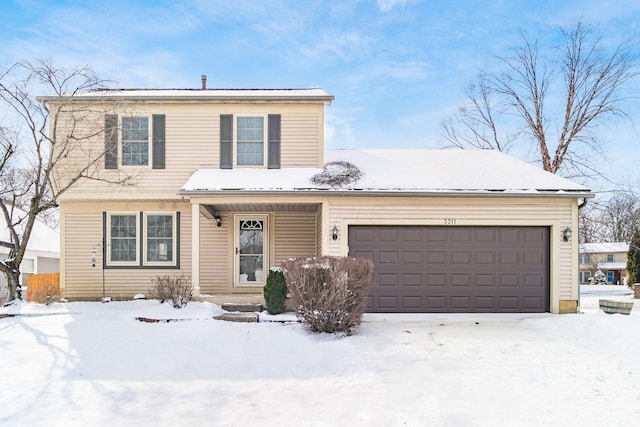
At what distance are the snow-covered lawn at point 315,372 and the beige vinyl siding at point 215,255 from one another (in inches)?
97.1

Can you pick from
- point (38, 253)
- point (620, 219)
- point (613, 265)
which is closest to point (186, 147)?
point (38, 253)

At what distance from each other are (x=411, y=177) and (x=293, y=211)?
3235 millimetres

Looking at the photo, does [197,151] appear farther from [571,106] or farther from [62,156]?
[571,106]

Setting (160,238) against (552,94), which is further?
(552,94)

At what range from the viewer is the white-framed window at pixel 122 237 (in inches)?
467

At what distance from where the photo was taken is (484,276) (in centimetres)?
1041

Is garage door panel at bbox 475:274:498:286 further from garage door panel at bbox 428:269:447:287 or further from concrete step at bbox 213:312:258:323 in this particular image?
concrete step at bbox 213:312:258:323

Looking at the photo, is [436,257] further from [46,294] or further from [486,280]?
[46,294]

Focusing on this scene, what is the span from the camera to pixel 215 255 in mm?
11891

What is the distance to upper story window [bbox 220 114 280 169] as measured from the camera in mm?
11648

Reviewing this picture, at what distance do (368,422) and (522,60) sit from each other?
23.1m

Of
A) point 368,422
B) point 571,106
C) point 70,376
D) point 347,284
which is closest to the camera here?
point 368,422

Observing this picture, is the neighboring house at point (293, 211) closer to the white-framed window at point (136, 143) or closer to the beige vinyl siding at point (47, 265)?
the white-framed window at point (136, 143)

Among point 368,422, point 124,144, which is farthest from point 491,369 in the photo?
point 124,144
